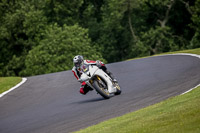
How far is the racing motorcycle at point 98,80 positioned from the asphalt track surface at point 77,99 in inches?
11.5

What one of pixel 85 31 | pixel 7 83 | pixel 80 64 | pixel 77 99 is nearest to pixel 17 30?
pixel 85 31

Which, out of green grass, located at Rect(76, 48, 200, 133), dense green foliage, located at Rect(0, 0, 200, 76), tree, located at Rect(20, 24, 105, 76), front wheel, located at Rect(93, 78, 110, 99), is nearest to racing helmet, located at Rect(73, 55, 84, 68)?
front wheel, located at Rect(93, 78, 110, 99)

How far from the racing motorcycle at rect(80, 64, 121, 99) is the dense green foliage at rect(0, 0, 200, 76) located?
2855cm

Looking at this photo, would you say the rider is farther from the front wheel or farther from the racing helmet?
the front wheel

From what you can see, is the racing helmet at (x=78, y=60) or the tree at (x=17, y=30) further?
the tree at (x=17, y=30)

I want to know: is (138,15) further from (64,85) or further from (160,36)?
(64,85)

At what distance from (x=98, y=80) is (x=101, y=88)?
0.27 metres

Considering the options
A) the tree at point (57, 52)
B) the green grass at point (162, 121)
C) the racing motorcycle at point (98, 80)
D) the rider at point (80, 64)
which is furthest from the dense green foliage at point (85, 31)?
the green grass at point (162, 121)

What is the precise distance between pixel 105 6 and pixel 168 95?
43.4m

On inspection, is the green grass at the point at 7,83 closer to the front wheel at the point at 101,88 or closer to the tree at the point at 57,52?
the front wheel at the point at 101,88

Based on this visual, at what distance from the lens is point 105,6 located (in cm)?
5541

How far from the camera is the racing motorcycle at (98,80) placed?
45.7 ft

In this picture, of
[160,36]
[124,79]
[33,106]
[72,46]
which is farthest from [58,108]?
[160,36]

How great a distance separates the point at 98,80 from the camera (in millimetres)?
14125
